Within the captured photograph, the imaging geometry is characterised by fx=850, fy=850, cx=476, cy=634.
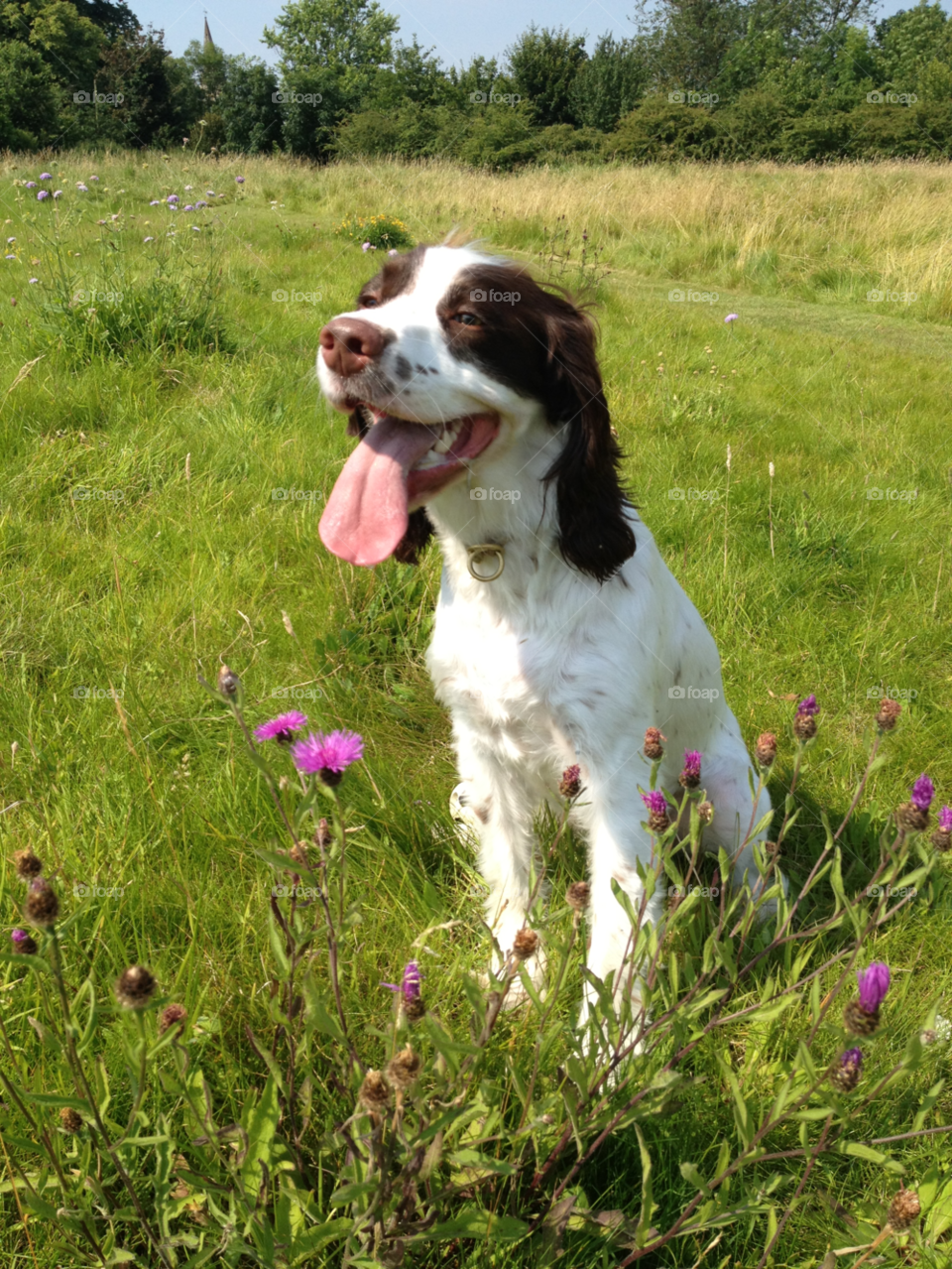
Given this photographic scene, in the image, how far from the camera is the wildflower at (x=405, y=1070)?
824mm

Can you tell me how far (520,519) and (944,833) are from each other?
3.86ft

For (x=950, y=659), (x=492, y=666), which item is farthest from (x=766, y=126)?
(x=492, y=666)

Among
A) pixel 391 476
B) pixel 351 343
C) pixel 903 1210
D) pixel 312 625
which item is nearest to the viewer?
pixel 903 1210

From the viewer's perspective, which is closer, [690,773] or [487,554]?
[690,773]

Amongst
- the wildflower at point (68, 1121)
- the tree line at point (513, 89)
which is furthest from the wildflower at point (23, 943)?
the tree line at point (513, 89)

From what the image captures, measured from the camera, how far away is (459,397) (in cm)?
189

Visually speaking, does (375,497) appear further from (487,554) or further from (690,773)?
(690,773)

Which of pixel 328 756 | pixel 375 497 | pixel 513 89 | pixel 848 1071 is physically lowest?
pixel 848 1071

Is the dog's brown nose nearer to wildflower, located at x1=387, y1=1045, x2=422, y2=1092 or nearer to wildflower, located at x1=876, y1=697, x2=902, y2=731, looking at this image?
wildflower, located at x1=876, y1=697, x2=902, y2=731

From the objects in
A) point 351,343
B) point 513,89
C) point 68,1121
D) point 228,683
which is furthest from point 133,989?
point 513,89

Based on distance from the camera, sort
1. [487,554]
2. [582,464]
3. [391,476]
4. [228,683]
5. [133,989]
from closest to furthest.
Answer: [133,989], [228,683], [391,476], [582,464], [487,554]

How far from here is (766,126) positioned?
976 inches

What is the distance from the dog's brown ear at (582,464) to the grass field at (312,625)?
712 mm

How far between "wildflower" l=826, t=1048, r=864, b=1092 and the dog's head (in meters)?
1.23
